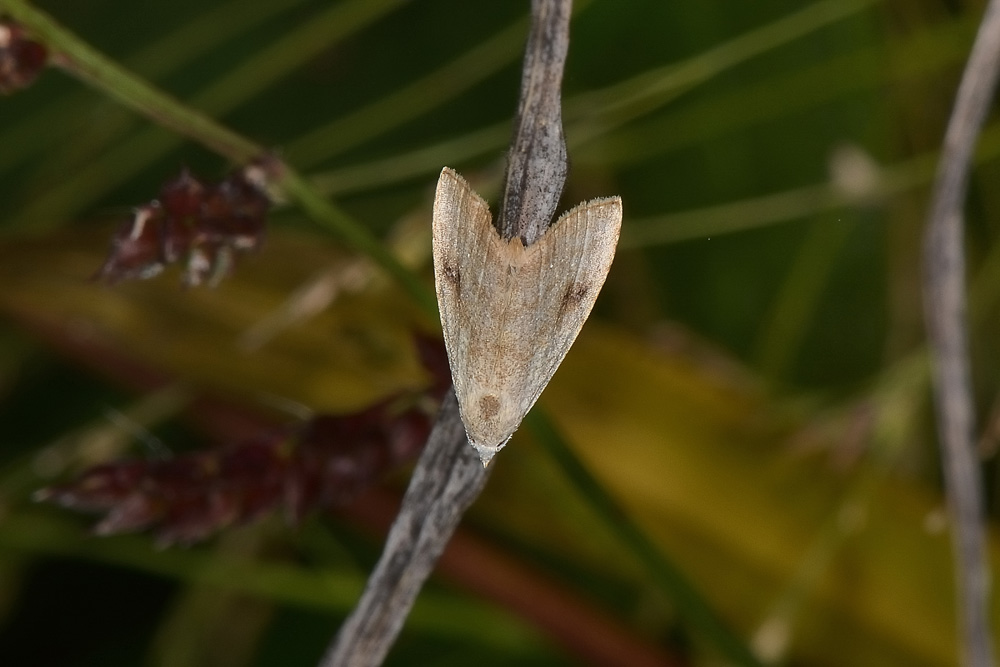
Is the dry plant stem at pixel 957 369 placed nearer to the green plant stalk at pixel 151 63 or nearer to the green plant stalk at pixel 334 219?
the green plant stalk at pixel 334 219

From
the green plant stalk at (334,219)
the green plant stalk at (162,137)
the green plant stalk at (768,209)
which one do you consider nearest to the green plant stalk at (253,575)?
the green plant stalk at (162,137)

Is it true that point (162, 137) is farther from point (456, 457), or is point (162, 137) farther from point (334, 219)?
point (456, 457)

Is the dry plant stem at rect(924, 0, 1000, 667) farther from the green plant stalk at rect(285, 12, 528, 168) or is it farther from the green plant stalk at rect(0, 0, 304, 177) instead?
the green plant stalk at rect(0, 0, 304, 177)

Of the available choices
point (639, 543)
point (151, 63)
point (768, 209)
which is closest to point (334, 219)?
point (639, 543)

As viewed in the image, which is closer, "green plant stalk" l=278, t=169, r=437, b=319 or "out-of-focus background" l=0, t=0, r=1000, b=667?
"green plant stalk" l=278, t=169, r=437, b=319

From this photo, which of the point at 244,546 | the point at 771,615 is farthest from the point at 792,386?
the point at 244,546

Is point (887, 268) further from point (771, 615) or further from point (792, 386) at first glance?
point (771, 615)

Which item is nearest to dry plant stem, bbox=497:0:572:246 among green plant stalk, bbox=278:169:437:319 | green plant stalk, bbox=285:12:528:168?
green plant stalk, bbox=278:169:437:319
